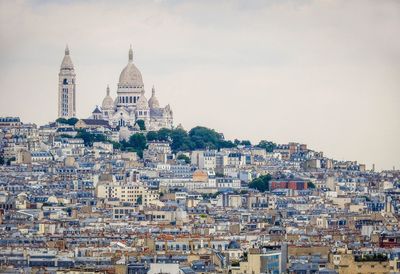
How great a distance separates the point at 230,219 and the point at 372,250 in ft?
99.4

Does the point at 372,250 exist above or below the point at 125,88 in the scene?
below

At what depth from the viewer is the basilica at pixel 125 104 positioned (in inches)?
6122

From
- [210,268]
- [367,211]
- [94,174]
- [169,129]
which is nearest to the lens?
[210,268]

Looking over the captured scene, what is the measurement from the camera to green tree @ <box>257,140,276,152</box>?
143 m

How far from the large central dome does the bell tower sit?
358cm

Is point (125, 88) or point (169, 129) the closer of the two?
point (169, 129)

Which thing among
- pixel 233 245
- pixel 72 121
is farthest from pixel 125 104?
pixel 233 245

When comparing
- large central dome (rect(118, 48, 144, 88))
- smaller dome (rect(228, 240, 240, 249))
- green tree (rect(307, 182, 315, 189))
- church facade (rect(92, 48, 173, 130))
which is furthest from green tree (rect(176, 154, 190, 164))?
smaller dome (rect(228, 240, 240, 249))

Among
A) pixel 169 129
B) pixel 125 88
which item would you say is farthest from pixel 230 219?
pixel 125 88

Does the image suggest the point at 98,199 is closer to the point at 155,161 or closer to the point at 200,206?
the point at 200,206

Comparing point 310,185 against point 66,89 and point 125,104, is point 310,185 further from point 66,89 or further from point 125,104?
point 125,104

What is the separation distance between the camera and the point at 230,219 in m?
98.9

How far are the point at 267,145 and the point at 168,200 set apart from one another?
32.0m

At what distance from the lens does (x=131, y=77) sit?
159125 millimetres
